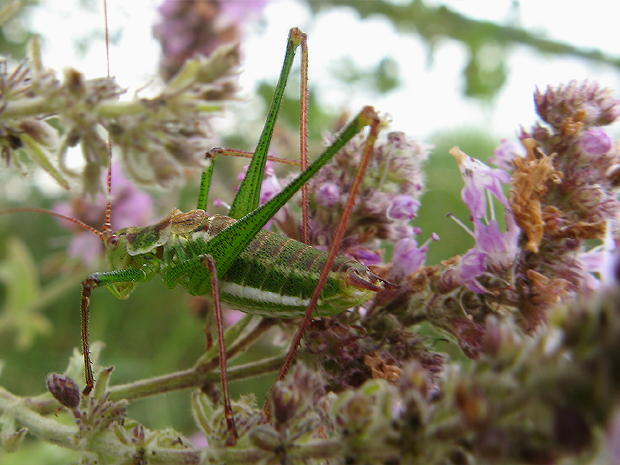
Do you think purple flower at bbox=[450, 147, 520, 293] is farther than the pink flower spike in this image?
No

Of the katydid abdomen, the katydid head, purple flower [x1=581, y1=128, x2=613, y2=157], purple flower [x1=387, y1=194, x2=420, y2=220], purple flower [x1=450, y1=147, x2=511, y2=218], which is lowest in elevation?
the katydid head

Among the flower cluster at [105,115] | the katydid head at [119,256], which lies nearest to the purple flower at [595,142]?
the flower cluster at [105,115]

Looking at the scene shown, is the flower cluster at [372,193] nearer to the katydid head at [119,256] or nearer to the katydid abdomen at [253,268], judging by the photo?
the katydid abdomen at [253,268]

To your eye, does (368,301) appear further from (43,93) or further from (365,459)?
(43,93)

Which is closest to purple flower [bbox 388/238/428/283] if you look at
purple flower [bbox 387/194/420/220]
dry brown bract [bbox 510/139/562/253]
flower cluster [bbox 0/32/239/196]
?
purple flower [bbox 387/194/420/220]

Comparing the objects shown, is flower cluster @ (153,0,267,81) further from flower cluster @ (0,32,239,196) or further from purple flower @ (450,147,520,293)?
purple flower @ (450,147,520,293)

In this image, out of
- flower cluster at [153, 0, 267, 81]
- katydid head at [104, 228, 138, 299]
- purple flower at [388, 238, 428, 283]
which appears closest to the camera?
purple flower at [388, 238, 428, 283]

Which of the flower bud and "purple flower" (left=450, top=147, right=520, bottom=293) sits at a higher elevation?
"purple flower" (left=450, top=147, right=520, bottom=293)
